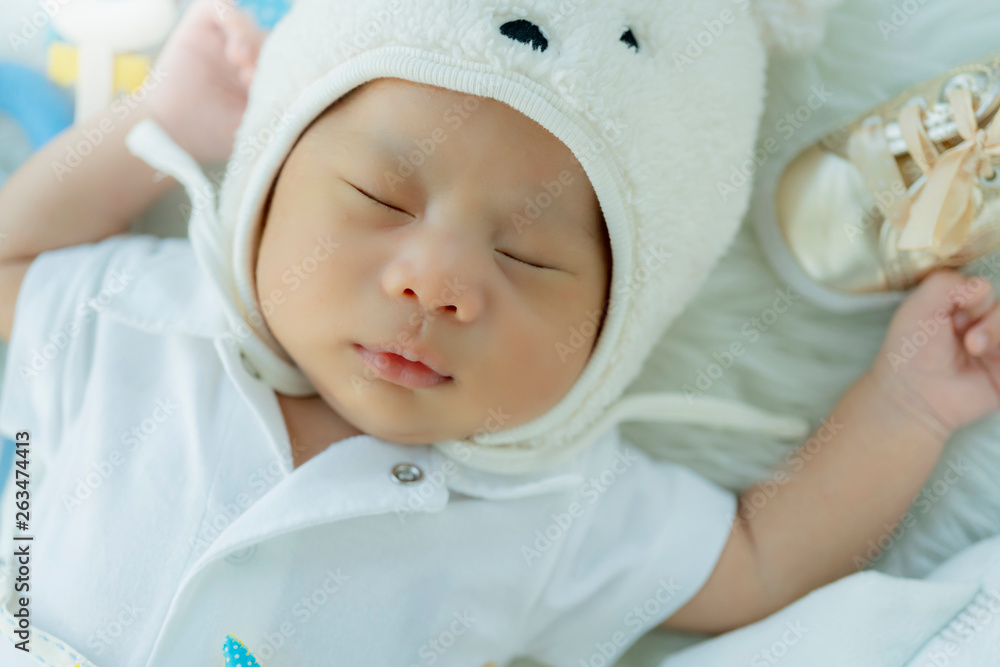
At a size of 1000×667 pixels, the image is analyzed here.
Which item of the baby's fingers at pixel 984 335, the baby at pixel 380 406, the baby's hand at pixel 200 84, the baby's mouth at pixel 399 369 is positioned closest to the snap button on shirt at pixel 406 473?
the baby at pixel 380 406

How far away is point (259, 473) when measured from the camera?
3.81ft

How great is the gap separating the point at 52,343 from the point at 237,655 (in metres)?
0.58

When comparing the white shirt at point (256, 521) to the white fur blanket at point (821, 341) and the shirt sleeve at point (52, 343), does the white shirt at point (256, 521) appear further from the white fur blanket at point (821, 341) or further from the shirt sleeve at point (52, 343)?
the white fur blanket at point (821, 341)

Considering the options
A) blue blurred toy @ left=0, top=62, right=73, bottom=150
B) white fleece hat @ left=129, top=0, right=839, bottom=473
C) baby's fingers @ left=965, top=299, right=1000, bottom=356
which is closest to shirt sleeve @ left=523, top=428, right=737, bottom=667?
white fleece hat @ left=129, top=0, right=839, bottom=473

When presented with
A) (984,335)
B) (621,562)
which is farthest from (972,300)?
(621,562)

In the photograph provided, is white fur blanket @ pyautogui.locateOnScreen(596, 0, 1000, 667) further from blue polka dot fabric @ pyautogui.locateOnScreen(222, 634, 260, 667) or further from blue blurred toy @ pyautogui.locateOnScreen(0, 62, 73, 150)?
blue blurred toy @ pyautogui.locateOnScreen(0, 62, 73, 150)

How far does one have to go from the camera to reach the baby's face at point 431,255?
1058 millimetres

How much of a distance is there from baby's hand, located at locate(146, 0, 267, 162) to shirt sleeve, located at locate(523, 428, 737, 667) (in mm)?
867

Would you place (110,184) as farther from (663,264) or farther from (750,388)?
(750,388)

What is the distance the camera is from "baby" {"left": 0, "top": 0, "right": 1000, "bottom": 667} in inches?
42.4

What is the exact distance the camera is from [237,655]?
996 mm

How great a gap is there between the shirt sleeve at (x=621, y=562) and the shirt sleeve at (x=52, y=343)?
757 millimetres

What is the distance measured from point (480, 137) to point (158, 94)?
69 centimetres

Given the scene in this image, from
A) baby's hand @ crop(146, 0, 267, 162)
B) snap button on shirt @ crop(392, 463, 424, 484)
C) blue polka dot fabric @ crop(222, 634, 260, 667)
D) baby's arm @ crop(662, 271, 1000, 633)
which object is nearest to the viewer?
blue polka dot fabric @ crop(222, 634, 260, 667)
